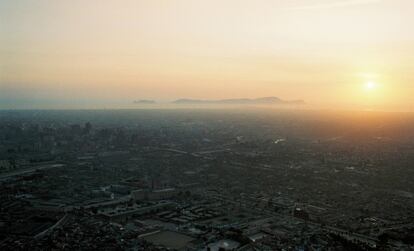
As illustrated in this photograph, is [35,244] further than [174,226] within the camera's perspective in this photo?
No

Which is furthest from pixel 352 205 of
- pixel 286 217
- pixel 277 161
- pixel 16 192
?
pixel 16 192

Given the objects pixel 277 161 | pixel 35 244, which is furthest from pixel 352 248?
pixel 277 161

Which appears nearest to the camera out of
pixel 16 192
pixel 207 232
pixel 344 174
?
pixel 207 232

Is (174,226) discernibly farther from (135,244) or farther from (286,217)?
(286,217)

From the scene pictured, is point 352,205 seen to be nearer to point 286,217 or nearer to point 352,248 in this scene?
point 286,217

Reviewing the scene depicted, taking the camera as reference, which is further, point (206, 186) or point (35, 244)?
point (206, 186)

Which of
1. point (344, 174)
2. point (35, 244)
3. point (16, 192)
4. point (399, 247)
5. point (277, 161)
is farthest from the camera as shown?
point (277, 161)

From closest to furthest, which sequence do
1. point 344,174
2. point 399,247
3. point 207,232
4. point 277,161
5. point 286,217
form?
point 399,247 → point 207,232 → point 286,217 → point 344,174 → point 277,161

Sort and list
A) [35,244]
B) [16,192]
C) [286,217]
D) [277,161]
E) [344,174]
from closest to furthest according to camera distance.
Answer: [35,244] < [286,217] < [16,192] < [344,174] < [277,161]
